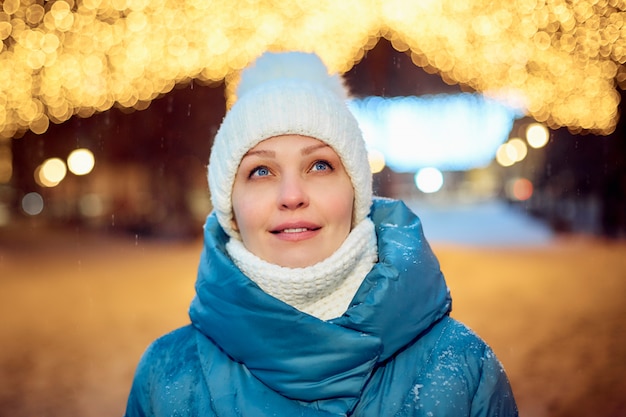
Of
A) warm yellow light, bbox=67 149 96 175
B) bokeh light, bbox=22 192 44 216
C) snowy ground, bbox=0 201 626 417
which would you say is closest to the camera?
snowy ground, bbox=0 201 626 417

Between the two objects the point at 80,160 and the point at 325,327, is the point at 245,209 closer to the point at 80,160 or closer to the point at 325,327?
the point at 325,327

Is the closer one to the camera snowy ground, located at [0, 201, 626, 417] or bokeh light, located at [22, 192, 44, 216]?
snowy ground, located at [0, 201, 626, 417]

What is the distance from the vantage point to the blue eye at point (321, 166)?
1843 millimetres

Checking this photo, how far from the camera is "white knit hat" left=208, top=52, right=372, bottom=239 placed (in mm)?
1810

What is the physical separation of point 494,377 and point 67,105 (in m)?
11.0

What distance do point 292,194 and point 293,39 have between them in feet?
15.2

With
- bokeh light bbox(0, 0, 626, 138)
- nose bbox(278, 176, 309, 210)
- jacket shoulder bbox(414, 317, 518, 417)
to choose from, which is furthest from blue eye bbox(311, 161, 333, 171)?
bokeh light bbox(0, 0, 626, 138)

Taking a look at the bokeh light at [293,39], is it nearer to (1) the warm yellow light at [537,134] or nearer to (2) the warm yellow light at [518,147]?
(1) the warm yellow light at [537,134]

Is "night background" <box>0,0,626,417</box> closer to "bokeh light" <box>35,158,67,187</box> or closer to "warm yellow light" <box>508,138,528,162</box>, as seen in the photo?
"warm yellow light" <box>508,138,528,162</box>

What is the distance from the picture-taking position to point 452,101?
38.9ft

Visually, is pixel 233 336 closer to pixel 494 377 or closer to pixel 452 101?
pixel 494 377

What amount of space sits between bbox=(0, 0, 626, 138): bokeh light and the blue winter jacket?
3.62 metres

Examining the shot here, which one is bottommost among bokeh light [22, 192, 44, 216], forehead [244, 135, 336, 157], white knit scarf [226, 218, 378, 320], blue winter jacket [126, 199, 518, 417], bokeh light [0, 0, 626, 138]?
bokeh light [22, 192, 44, 216]

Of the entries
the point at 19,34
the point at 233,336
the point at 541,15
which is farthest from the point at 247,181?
the point at 19,34
